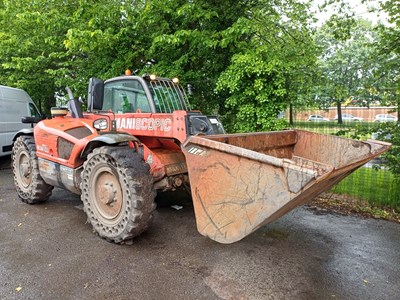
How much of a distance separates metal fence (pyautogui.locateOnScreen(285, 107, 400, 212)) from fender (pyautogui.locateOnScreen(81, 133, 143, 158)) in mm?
3788

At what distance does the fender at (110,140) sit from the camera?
3645 mm

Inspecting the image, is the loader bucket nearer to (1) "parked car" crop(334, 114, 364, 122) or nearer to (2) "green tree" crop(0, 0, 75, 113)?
(1) "parked car" crop(334, 114, 364, 122)

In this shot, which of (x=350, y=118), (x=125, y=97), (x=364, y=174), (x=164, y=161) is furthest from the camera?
(x=364, y=174)

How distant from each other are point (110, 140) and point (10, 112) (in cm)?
660

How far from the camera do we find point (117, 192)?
12.2 feet

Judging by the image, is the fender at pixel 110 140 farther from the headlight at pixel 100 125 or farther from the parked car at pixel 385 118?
the parked car at pixel 385 118

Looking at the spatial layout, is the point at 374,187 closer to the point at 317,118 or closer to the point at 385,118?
the point at 385,118

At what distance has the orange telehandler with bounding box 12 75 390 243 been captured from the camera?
102 inches

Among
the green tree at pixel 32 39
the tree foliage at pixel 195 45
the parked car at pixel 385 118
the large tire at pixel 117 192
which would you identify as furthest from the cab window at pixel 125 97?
the parked car at pixel 385 118

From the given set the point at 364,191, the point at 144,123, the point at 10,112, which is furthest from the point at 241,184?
the point at 10,112

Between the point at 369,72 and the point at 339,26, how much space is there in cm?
191

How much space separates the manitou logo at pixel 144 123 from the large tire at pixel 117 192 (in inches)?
20.0

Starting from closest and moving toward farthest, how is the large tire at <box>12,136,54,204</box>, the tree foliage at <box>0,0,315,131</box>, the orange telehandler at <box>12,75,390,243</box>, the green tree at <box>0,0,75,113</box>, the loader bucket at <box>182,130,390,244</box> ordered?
the loader bucket at <box>182,130,390,244</box> < the orange telehandler at <box>12,75,390,243</box> < the large tire at <box>12,136,54,204</box> < the tree foliage at <box>0,0,315,131</box> < the green tree at <box>0,0,75,113</box>

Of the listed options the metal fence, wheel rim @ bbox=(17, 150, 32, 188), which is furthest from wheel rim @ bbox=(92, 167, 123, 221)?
the metal fence
